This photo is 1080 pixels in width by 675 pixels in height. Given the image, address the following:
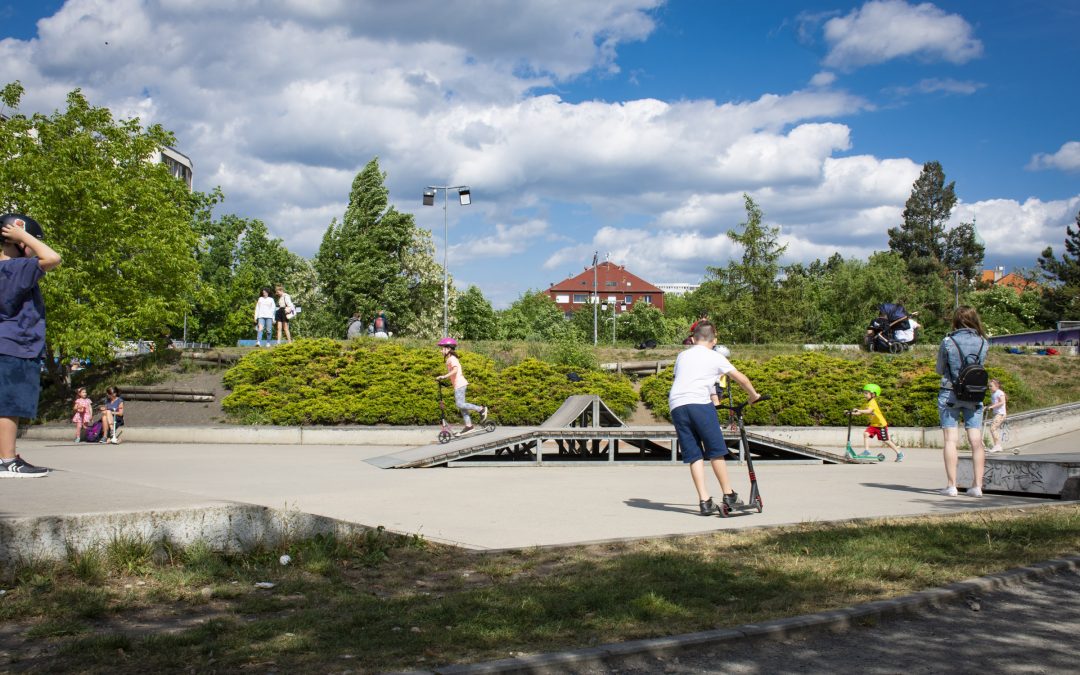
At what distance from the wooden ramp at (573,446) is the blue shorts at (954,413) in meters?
2.48

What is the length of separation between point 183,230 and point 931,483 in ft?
68.3

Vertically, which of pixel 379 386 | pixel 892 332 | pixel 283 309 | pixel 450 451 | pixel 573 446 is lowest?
pixel 573 446

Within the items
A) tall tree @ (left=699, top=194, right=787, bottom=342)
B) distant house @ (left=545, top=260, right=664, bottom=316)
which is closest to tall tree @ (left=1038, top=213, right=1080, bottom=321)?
tall tree @ (left=699, top=194, right=787, bottom=342)

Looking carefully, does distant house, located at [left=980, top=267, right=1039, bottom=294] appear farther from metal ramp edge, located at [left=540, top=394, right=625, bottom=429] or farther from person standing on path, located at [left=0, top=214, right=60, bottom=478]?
person standing on path, located at [left=0, top=214, right=60, bottom=478]

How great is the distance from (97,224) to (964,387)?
20419 millimetres

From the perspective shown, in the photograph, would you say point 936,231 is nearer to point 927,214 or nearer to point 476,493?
point 927,214

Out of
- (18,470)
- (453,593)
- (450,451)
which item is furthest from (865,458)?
(18,470)

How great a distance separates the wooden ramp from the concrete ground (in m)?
0.29

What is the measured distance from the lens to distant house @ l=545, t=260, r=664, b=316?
159000 millimetres

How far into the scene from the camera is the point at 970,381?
915cm

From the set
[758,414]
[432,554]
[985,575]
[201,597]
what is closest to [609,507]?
[432,554]

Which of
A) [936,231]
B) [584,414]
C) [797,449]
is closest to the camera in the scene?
[797,449]

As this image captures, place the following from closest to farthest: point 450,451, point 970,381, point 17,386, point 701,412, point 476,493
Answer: point 17,386
point 701,412
point 970,381
point 476,493
point 450,451

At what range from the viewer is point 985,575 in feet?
17.3
